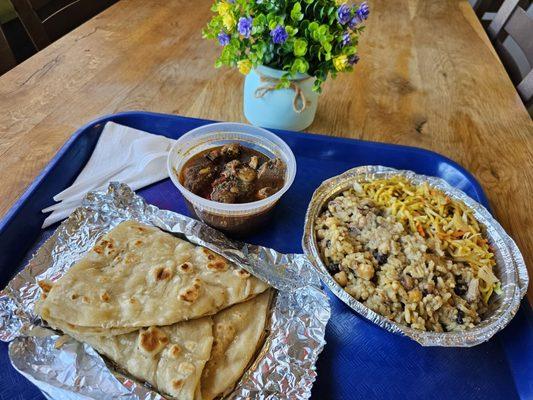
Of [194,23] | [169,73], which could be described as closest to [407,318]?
[169,73]

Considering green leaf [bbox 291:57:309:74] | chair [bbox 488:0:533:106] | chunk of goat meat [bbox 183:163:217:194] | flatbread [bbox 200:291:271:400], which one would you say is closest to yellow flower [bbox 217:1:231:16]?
green leaf [bbox 291:57:309:74]

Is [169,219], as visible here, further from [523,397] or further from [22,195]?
[523,397]

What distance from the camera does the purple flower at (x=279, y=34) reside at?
1.29 metres

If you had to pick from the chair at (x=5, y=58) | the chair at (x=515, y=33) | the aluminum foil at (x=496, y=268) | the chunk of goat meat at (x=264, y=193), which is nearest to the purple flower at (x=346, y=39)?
the aluminum foil at (x=496, y=268)

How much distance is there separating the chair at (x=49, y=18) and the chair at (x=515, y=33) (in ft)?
8.94

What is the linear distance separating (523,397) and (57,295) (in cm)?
128

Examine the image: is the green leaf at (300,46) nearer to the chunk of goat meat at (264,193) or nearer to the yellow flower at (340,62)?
the yellow flower at (340,62)

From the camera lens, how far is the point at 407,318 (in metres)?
1.08

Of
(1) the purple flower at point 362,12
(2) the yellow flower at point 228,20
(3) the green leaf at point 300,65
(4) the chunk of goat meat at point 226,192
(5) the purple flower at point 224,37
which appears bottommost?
(4) the chunk of goat meat at point 226,192

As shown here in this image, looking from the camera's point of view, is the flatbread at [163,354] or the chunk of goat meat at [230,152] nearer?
the flatbread at [163,354]

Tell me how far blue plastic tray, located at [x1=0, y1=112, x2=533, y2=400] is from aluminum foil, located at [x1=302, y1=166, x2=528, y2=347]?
0.10m

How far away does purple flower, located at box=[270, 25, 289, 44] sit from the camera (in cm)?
129

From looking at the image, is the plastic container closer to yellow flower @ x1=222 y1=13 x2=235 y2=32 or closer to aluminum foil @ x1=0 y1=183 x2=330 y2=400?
aluminum foil @ x1=0 y1=183 x2=330 y2=400

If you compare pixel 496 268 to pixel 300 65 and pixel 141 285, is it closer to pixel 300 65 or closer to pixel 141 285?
pixel 300 65
